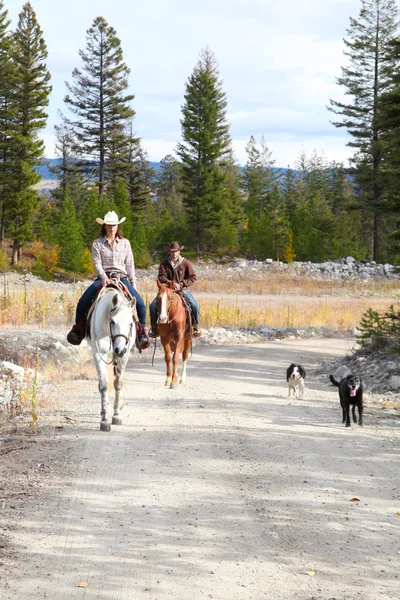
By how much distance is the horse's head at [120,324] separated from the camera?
30.5 ft

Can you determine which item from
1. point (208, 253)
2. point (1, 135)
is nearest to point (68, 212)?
point (1, 135)

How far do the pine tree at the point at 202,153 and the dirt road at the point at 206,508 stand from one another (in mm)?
50002

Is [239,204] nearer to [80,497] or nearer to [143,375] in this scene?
[143,375]


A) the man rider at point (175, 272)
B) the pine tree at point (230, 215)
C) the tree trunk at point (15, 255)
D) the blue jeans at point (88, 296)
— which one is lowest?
the blue jeans at point (88, 296)

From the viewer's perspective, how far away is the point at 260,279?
52.3 meters

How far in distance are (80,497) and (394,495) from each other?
322 centimetres

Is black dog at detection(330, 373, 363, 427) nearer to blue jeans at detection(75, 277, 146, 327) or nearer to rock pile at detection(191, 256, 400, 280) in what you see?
blue jeans at detection(75, 277, 146, 327)

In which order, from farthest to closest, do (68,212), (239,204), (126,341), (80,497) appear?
(239,204) → (68,212) → (126,341) → (80,497)

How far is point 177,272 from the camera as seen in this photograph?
1448cm

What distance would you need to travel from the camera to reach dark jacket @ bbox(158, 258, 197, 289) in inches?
565

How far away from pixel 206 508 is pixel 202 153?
188ft

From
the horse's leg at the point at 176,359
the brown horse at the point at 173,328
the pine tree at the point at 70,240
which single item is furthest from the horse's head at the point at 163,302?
the pine tree at the point at 70,240

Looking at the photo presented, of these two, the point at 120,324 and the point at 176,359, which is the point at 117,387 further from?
the point at 176,359

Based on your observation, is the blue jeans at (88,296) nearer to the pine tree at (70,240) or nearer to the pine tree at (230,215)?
the pine tree at (70,240)
